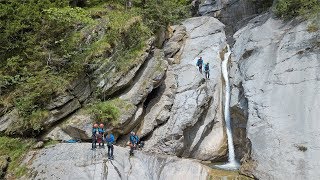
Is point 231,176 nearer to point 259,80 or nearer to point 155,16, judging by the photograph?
point 259,80

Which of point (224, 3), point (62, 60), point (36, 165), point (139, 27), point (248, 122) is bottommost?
point (36, 165)

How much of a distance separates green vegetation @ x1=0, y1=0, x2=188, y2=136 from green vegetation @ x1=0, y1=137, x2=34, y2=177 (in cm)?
60

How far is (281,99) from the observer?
19953 millimetres

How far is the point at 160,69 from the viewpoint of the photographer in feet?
79.3

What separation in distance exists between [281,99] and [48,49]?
48.6 ft

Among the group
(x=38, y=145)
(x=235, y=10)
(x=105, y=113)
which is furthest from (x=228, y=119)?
(x=235, y=10)

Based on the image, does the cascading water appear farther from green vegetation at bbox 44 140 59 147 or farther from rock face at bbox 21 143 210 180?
green vegetation at bbox 44 140 59 147

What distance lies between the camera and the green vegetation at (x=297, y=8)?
24269mm

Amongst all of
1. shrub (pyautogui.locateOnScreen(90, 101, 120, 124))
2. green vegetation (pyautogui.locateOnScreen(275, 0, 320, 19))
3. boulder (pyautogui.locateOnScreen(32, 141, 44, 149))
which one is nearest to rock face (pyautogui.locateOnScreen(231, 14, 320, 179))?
green vegetation (pyautogui.locateOnScreen(275, 0, 320, 19))

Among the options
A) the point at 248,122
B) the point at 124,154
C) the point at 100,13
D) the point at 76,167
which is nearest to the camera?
the point at 76,167

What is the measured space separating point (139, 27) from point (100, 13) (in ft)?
10.4

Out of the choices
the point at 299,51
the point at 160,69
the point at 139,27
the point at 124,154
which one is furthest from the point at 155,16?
the point at 124,154

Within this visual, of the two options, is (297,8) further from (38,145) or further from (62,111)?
(38,145)

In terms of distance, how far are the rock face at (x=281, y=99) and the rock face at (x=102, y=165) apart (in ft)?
12.3
